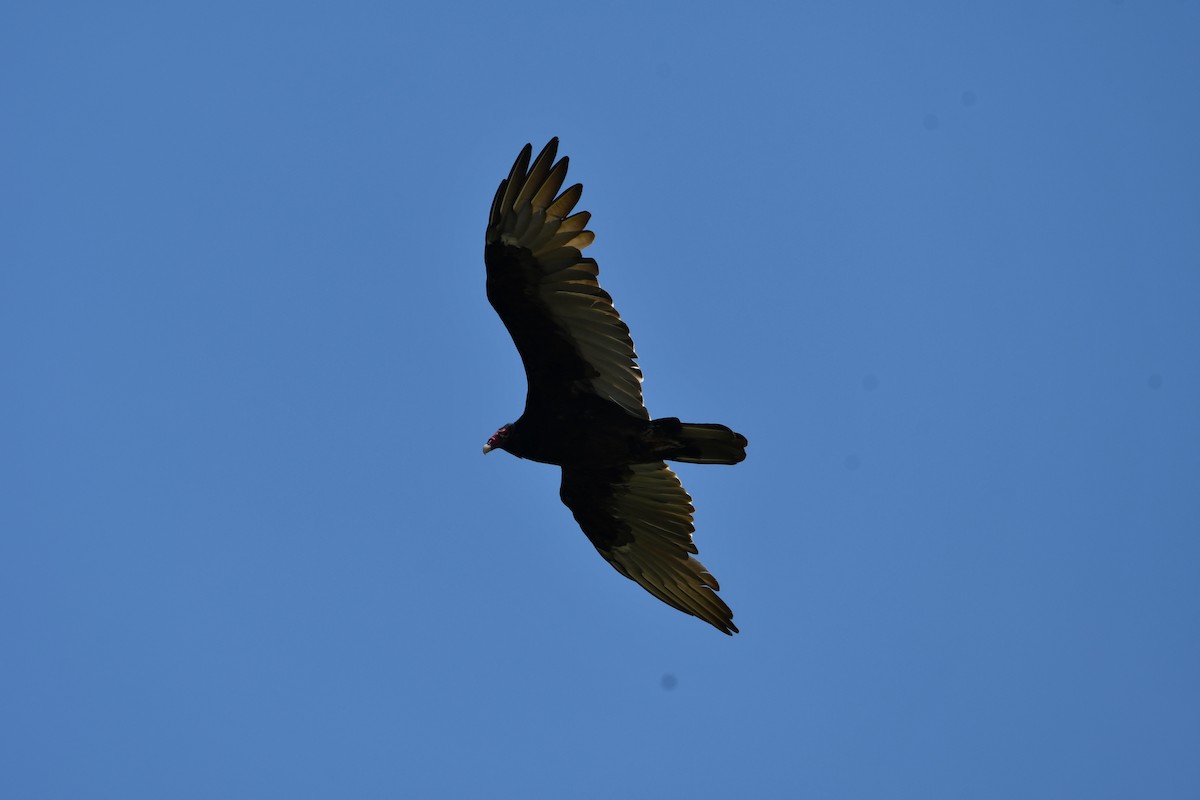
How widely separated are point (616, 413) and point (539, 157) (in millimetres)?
2177

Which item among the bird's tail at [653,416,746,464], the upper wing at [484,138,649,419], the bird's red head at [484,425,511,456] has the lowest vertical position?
the bird's red head at [484,425,511,456]

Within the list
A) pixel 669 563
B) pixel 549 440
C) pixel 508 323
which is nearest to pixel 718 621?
pixel 669 563

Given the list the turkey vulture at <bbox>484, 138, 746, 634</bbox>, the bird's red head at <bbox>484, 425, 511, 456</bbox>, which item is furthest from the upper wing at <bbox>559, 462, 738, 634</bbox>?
the bird's red head at <bbox>484, 425, 511, 456</bbox>

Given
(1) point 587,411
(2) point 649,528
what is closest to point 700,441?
(1) point 587,411

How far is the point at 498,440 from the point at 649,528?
1.61 m

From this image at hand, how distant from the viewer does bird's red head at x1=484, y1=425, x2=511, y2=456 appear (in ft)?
37.0

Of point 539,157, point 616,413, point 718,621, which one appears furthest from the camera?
point 718,621

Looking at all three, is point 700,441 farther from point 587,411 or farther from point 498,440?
point 498,440

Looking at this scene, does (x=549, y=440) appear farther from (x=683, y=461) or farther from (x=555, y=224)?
(x=555, y=224)

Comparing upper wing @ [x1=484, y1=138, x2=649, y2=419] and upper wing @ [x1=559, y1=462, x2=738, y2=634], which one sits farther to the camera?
upper wing @ [x1=559, y1=462, x2=738, y2=634]

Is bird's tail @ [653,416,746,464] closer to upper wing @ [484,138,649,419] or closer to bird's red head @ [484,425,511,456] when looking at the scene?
upper wing @ [484,138,649,419]

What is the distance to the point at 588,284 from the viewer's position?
10.4 meters

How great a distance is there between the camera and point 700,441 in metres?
10.6

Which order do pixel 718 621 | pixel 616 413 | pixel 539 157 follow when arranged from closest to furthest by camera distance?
pixel 539 157 → pixel 616 413 → pixel 718 621
